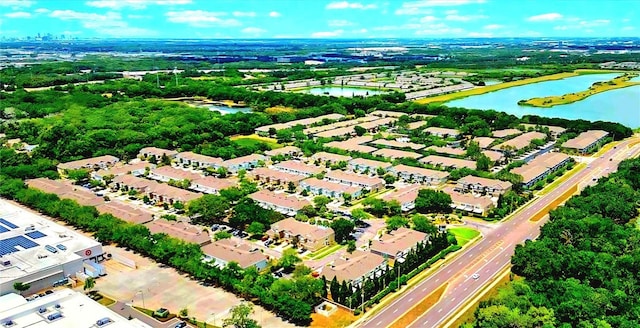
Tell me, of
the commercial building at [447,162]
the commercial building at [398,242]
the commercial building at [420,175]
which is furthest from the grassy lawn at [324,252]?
the commercial building at [447,162]

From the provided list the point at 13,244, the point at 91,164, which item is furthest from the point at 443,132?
the point at 13,244

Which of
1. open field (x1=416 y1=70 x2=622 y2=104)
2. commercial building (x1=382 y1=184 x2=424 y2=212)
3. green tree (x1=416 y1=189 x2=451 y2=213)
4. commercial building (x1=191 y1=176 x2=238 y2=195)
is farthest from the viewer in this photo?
open field (x1=416 y1=70 x2=622 y2=104)

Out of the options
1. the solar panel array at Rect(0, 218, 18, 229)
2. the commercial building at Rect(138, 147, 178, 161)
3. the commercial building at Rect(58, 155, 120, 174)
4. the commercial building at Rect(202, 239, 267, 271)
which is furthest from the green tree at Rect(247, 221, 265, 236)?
the commercial building at Rect(58, 155, 120, 174)

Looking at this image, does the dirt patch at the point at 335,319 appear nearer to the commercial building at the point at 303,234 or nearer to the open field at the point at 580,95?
the commercial building at the point at 303,234

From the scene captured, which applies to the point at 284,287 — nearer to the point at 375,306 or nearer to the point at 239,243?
the point at 375,306

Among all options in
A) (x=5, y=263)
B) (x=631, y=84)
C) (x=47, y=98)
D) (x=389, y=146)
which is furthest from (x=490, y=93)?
(x=5, y=263)

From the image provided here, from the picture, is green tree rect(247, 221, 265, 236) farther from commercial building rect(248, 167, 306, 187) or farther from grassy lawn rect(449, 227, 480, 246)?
grassy lawn rect(449, 227, 480, 246)

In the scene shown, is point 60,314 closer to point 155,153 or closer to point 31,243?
point 31,243
